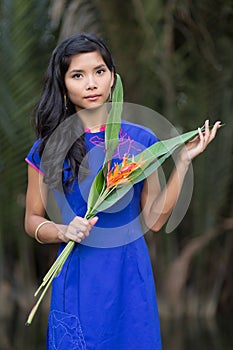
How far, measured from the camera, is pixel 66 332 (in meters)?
2.31

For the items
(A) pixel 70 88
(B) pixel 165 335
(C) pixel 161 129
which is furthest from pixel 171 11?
(A) pixel 70 88

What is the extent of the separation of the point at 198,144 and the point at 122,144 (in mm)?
211

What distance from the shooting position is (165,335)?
6.18m

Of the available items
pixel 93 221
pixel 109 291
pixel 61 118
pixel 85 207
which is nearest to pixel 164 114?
pixel 61 118

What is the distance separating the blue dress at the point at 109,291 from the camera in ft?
7.51

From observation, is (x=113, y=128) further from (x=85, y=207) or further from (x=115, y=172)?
(x=85, y=207)

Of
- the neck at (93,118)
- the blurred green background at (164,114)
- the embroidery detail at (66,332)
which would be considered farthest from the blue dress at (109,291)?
the blurred green background at (164,114)

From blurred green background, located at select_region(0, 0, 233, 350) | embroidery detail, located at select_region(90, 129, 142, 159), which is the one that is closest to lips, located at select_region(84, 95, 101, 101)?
embroidery detail, located at select_region(90, 129, 142, 159)

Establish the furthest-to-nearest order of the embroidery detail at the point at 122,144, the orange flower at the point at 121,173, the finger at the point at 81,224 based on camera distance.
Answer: the embroidery detail at the point at 122,144, the orange flower at the point at 121,173, the finger at the point at 81,224

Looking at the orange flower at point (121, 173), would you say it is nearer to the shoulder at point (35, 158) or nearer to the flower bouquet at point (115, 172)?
the flower bouquet at point (115, 172)

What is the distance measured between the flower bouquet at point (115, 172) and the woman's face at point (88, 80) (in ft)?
0.21

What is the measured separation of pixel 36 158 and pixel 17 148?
3.51 meters

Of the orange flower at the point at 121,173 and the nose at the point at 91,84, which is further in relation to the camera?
the nose at the point at 91,84

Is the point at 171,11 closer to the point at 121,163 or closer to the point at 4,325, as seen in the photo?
the point at 4,325
